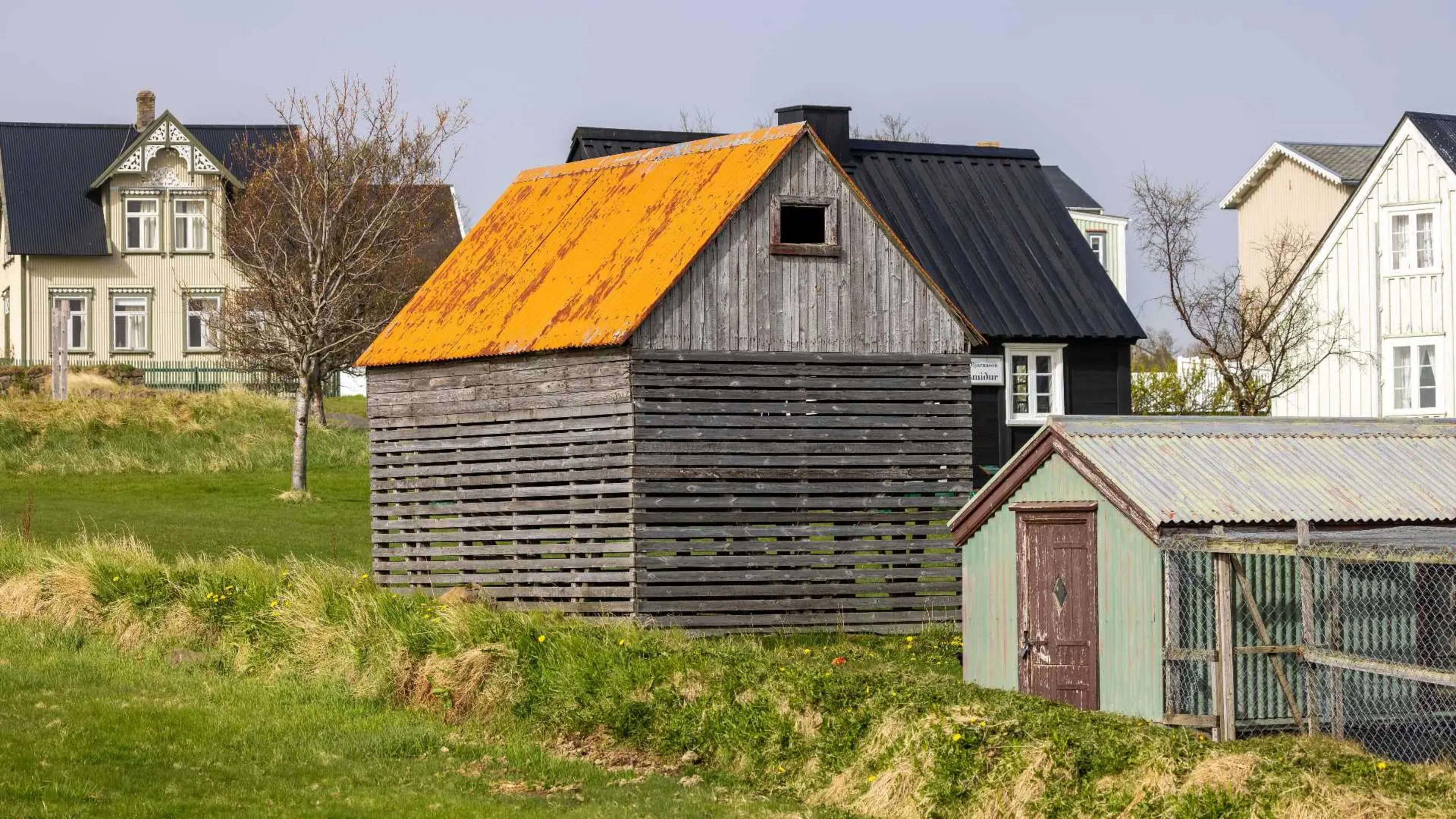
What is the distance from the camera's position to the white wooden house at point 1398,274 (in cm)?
3766

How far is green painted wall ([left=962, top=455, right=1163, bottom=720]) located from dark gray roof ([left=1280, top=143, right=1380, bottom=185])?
121 feet

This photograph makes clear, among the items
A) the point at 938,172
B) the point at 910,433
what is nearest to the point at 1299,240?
the point at 938,172

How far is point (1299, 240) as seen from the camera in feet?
152

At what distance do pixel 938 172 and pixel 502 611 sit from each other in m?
16.3

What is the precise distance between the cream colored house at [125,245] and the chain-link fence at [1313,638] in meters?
44.0

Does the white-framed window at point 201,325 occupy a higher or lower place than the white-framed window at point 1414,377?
higher

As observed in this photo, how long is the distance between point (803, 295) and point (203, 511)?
17006 mm

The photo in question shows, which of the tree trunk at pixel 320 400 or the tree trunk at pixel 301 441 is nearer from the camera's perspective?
the tree trunk at pixel 301 441

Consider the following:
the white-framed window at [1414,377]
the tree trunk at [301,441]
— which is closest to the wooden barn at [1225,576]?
the white-framed window at [1414,377]

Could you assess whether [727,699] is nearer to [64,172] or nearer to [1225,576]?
[1225,576]

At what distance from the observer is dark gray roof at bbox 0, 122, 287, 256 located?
185 feet

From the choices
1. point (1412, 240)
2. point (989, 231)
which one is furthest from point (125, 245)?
point (1412, 240)

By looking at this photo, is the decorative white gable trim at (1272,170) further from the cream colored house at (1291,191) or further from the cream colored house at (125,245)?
the cream colored house at (125,245)

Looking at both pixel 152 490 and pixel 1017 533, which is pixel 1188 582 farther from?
pixel 152 490
